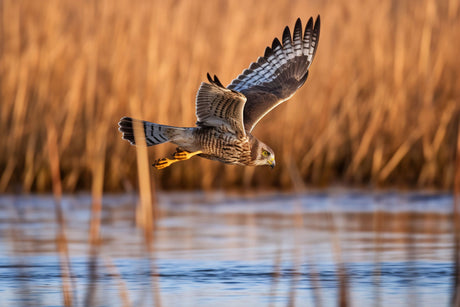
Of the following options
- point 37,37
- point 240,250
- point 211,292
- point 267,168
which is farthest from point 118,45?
point 211,292

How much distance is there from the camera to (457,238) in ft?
14.2

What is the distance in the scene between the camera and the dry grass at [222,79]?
34.5ft

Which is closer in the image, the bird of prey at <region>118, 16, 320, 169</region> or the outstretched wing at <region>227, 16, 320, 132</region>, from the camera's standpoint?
the bird of prey at <region>118, 16, 320, 169</region>

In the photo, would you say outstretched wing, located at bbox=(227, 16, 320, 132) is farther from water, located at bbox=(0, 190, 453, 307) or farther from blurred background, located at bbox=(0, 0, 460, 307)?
blurred background, located at bbox=(0, 0, 460, 307)

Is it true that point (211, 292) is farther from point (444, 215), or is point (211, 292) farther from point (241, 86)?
point (444, 215)

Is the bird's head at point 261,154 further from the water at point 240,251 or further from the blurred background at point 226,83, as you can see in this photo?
the blurred background at point 226,83

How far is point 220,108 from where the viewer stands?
6680 millimetres

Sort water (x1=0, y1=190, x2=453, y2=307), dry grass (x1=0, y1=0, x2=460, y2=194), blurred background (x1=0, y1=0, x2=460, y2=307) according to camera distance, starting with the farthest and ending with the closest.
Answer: dry grass (x1=0, y1=0, x2=460, y2=194) < blurred background (x1=0, y1=0, x2=460, y2=307) < water (x1=0, y1=190, x2=453, y2=307)

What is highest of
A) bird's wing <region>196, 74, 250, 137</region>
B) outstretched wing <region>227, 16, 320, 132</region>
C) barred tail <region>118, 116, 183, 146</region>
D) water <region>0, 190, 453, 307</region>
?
outstretched wing <region>227, 16, 320, 132</region>

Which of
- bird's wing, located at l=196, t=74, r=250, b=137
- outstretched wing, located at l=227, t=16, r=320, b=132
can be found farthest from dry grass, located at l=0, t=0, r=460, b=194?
bird's wing, located at l=196, t=74, r=250, b=137

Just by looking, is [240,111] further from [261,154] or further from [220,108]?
[261,154]

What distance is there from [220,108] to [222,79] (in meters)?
3.74

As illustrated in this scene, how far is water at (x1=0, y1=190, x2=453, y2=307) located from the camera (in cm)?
548

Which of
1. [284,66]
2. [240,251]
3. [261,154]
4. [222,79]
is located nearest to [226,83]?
[222,79]
